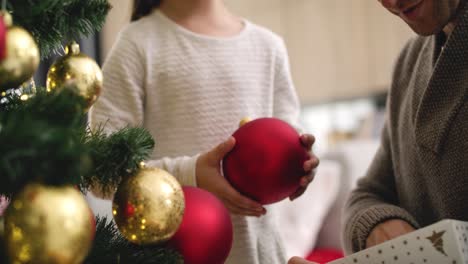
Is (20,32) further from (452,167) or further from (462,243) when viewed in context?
(452,167)

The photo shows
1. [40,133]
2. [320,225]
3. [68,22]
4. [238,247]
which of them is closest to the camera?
[40,133]

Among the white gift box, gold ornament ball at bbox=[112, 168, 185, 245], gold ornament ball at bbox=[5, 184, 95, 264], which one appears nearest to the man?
the white gift box

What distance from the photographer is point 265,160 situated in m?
0.67

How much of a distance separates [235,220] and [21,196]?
0.54 metres

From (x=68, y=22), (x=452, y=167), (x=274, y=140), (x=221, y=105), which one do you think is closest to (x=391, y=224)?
(x=452, y=167)

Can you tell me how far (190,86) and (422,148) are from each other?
0.38 metres

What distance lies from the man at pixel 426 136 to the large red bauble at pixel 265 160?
111mm

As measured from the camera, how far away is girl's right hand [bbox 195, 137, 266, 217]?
0.70 meters

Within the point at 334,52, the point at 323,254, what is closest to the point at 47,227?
the point at 323,254

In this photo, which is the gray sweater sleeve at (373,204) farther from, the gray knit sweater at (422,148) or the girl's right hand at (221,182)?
the girl's right hand at (221,182)

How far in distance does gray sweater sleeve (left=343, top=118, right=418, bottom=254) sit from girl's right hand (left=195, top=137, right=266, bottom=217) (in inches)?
6.7

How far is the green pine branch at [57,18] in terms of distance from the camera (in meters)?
0.46

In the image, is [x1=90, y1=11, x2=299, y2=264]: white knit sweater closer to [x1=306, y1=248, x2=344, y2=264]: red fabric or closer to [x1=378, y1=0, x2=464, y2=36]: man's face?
[x1=378, y1=0, x2=464, y2=36]: man's face

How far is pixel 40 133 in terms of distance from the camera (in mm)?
338
